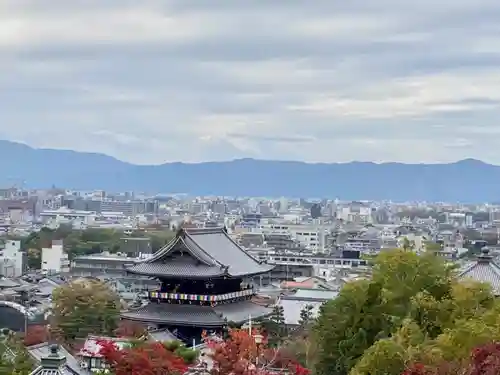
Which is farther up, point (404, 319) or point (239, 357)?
point (404, 319)

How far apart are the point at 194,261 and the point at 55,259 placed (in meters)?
49.7

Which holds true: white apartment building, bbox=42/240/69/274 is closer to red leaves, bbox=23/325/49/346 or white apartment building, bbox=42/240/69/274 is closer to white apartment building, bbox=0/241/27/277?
white apartment building, bbox=0/241/27/277

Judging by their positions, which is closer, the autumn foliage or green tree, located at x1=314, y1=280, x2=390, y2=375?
the autumn foliage

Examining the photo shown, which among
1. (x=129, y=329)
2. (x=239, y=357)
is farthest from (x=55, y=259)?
(x=239, y=357)

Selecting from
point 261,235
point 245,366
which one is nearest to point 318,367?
point 245,366

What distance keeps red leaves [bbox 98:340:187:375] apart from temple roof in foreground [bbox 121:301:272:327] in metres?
9.53

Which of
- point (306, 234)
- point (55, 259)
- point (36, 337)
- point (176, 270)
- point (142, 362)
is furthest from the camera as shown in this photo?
point (306, 234)

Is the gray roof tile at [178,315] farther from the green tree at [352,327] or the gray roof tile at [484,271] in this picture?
the gray roof tile at [484,271]

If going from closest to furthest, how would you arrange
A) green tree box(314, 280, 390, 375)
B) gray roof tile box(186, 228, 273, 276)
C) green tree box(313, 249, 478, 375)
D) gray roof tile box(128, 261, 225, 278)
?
green tree box(313, 249, 478, 375) < green tree box(314, 280, 390, 375) < gray roof tile box(128, 261, 225, 278) < gray roof tile box(186, 228, 273, 276)

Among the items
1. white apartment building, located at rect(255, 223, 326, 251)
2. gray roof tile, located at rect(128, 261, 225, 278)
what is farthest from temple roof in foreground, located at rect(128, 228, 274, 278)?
white apartment building, located at rect(255, 223, 326, 251)

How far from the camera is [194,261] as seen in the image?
3008cm

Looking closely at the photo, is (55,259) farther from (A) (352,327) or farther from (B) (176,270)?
(A) (352,327)

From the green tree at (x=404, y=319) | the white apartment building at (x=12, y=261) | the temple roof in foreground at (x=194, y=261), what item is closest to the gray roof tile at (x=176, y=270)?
the temple roof in foreground at (x=194, y=261)

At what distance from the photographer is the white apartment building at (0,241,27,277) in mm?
74688
